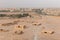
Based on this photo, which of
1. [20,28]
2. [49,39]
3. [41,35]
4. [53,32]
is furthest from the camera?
[20,28]

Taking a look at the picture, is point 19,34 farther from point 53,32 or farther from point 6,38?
point 53,32

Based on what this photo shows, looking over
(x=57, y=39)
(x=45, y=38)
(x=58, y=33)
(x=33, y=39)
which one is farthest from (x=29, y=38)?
(x=58, y=33)

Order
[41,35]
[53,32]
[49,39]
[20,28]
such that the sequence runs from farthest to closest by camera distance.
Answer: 1. [20,28]
2. [53,32]
3. [41,35]
4. [49,39]

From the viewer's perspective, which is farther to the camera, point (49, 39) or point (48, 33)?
point (48, 33)

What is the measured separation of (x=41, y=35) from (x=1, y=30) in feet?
3.50

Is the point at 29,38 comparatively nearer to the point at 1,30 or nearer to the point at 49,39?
the point at 49,39

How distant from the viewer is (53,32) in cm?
380

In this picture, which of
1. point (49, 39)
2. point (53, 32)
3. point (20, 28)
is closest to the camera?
point (49, 39)

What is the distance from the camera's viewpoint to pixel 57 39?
3.27 meters

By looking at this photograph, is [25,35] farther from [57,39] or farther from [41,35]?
[57,39]

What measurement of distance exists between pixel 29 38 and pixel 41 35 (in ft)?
1.09

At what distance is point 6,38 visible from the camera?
331 cm

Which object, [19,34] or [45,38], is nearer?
[45,38]

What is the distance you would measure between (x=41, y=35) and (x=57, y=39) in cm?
39
